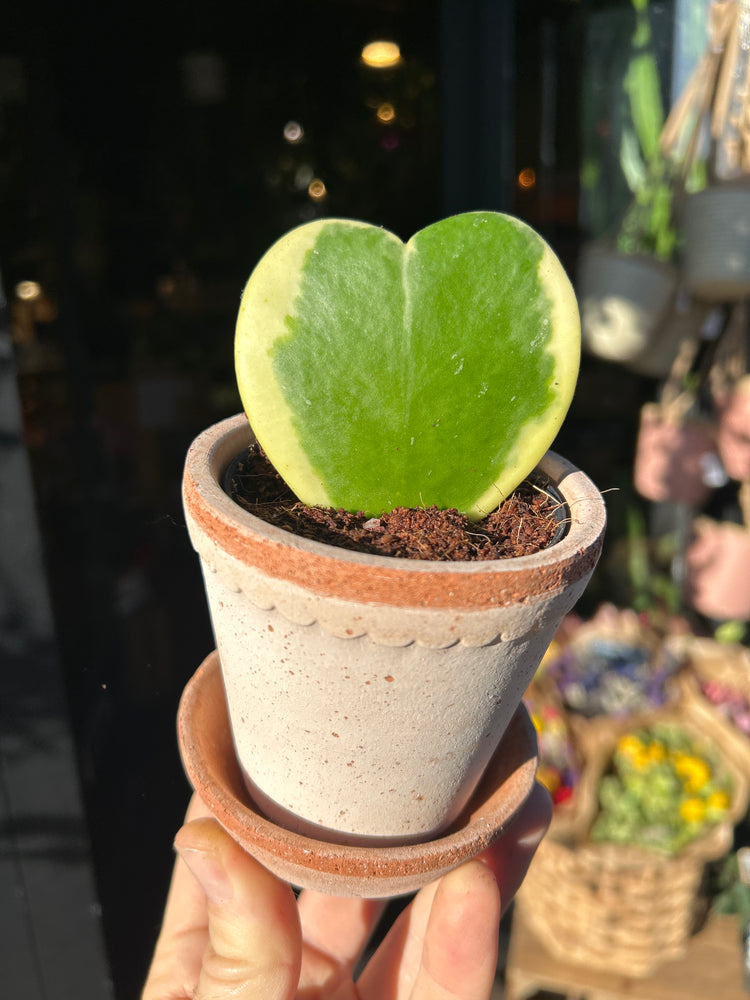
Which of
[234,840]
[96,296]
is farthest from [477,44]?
[234,840]

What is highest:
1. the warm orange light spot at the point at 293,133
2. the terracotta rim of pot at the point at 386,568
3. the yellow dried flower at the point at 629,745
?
the warm orange light spot at the point at 293,133

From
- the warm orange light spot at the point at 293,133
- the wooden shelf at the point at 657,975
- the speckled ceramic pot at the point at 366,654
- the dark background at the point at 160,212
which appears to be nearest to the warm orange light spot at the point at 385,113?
the dark background at the point at 160,212

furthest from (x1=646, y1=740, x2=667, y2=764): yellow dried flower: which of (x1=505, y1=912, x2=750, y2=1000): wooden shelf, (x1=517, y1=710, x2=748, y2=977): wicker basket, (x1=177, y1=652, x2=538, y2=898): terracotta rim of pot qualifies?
(x1=177, y1=652, x2=538, y2=898): terracotta rim of pot

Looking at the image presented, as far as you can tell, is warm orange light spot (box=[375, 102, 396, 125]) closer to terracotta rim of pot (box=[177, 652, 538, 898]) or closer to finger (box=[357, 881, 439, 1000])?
terracotta rim of pot (box=[177, 652, 538, 898])

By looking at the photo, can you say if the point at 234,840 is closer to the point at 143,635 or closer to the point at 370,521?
the point at 370,521

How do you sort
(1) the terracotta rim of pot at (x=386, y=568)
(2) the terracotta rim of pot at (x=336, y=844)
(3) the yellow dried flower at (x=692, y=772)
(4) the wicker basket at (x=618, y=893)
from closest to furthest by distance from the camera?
1. (1) the terracotta rim of pot at (x=386, y=568)
2. (2) the terracotta rim of pot at (x=336, y=844)
3. (4) the wicker basket at (x=618, y=893)
4. (3) the yellow dried flower at (x=692, y=772)

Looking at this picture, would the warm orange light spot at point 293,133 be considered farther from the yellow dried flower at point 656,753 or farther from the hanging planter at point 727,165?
the yellow dried flower at point 656,753
